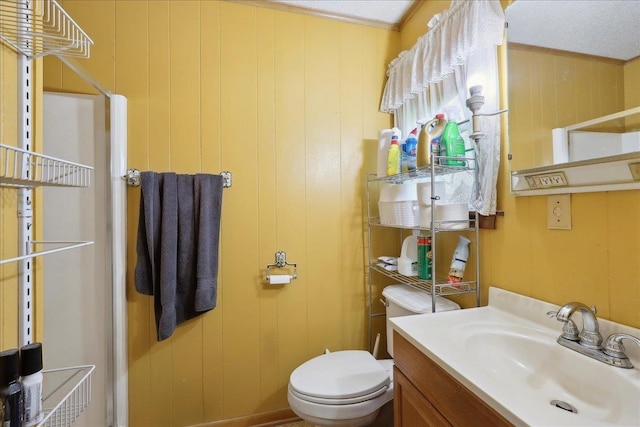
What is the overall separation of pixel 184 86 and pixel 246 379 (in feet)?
5.51

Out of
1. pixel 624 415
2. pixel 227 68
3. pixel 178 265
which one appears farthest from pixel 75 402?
pixel 227 68

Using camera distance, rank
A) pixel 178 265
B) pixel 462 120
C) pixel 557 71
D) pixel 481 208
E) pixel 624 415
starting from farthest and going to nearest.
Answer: pixel 178 265 → pixel 462 120 → pixel 481 208 → pixel 557 71 → pixel 624 415

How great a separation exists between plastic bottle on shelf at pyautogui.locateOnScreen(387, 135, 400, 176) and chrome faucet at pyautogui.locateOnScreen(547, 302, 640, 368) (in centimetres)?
87

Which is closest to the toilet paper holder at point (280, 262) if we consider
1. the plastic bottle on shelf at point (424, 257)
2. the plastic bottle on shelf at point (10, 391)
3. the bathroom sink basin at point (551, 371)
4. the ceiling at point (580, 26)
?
the plastic bottle on shelf at point (424, 257)

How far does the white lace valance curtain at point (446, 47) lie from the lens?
1059 millimetres

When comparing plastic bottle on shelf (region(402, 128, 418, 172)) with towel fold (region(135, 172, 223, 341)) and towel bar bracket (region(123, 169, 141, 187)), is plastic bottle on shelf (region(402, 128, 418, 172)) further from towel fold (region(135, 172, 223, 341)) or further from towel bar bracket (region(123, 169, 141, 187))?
towel bar bracket (region(123, 169, 141, 187))

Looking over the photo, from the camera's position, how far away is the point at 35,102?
75 centimetres

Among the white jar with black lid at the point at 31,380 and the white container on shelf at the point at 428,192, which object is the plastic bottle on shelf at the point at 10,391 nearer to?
the white jar with black lid at the point at 31,380

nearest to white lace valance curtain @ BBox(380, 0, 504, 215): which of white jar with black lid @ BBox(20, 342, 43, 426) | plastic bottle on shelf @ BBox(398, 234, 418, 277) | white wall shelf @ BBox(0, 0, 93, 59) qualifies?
plastic bottle on shelf @ BBox(398, 234, 418, 277)

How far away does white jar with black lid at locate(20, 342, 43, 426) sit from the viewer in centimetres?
59

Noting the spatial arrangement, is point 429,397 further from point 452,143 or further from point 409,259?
point 452,143

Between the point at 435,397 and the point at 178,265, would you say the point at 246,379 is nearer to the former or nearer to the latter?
the point at 178,265

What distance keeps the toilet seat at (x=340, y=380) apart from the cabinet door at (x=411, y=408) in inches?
8.9

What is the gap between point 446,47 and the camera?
1250 millimetres
